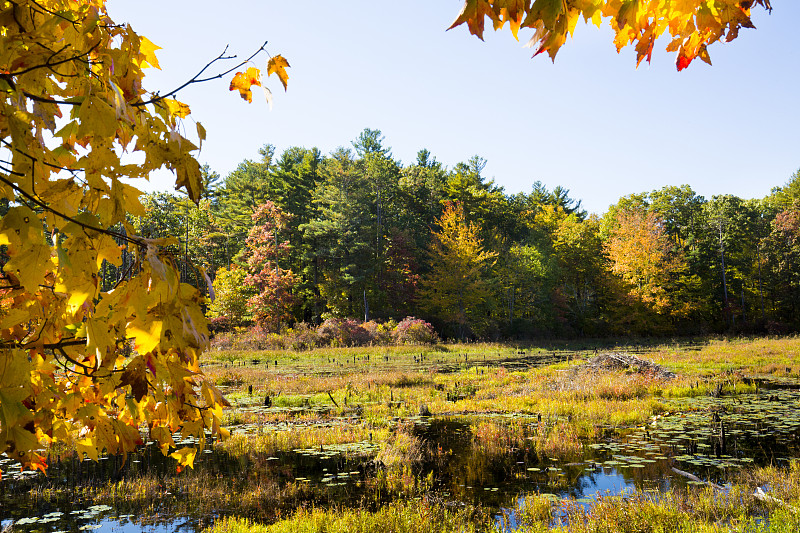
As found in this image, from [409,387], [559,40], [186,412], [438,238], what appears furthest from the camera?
[438,238]

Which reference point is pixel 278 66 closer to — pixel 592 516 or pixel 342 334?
pixel 592 516

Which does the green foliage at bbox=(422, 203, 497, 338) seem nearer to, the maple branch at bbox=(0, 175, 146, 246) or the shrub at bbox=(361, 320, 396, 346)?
the shrub at bbox=(361, 320, 396, 346)

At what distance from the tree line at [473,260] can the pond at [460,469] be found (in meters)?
26.4

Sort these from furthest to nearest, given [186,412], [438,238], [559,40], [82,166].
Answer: [438,238]
[186,412]
[559,40]
[82,166]

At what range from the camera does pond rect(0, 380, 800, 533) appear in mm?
5750

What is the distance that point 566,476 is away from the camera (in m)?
6.88

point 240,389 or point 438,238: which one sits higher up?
point 438,238

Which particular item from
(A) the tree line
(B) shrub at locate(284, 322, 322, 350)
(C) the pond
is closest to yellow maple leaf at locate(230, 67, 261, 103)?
(C) the pond

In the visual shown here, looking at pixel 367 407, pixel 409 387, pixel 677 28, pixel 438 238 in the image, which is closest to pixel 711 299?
pixel 438 238

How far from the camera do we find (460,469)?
7.22 metres

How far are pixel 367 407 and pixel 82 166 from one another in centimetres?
1109

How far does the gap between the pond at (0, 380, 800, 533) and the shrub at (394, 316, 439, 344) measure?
20654 millimetres

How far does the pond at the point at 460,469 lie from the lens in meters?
5.75

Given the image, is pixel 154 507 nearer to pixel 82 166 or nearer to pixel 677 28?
pixel 82 166
